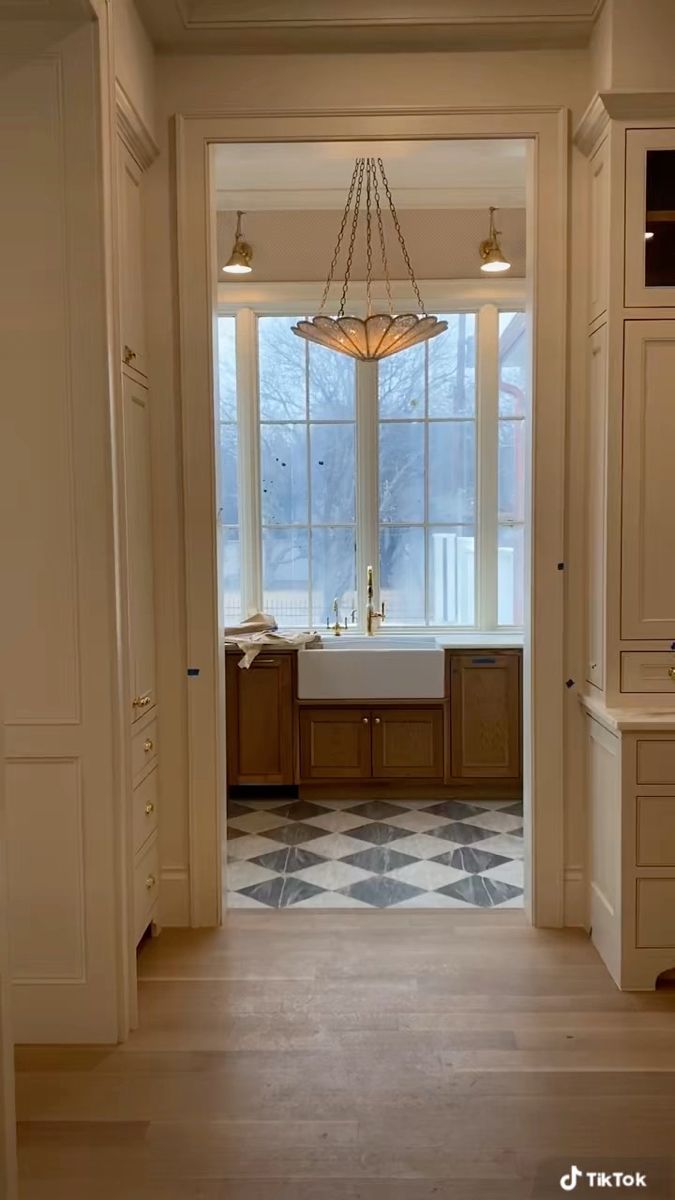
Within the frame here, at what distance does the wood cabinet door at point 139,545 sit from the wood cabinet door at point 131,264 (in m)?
0.12

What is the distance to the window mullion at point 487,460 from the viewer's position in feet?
17.3

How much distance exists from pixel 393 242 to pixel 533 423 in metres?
2.48

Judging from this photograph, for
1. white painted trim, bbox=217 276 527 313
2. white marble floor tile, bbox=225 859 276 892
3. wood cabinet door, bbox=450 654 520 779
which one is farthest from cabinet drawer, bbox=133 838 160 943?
white painted trim, bbox=217 276 527 313

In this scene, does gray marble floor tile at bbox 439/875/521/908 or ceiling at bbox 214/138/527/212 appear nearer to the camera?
gray marble floor tile at bbox 439/875/521/908

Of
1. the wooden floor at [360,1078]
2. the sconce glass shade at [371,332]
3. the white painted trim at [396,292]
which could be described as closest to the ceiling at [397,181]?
the white painted trim at [396,292]

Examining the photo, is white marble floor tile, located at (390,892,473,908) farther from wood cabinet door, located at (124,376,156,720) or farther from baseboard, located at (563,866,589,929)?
wood cabinet door, located at (124,376,156,720)

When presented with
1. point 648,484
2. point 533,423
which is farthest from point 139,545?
point 648,484

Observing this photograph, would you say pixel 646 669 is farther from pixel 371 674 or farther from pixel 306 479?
pixel 306 479

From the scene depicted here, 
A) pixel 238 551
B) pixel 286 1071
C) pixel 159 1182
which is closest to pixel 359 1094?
pixel 286 1071

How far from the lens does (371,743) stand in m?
4.86

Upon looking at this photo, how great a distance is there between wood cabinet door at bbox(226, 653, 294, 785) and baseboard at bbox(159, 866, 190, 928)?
5.14ft

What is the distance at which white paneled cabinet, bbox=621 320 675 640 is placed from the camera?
9.57 feet

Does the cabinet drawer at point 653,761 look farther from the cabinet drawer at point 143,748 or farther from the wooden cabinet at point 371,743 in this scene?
the wooden cabinet at point 371,743

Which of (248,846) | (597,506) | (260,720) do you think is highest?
(597,506)
